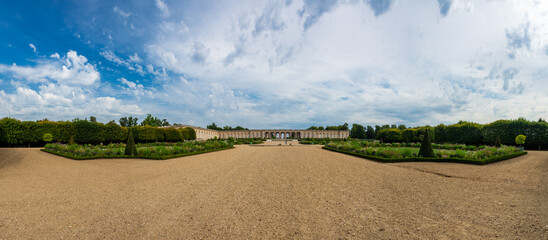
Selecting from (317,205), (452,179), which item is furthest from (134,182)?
(452,179)

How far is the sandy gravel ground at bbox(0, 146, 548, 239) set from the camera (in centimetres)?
461

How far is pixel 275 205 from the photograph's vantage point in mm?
5980

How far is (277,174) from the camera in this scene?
983cm

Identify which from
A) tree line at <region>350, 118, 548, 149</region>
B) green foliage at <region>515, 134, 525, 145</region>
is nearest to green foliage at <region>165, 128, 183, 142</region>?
tree line at <region>350, 118, 548, 149</region>

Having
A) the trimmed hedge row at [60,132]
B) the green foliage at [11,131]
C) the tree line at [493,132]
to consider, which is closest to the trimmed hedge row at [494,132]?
the tree line at [493,132]

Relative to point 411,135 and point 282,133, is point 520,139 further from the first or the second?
point 282,133

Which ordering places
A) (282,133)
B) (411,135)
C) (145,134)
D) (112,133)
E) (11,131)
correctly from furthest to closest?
(282,133) < (411,135) < (145,134) < (112,133) < (11,131)

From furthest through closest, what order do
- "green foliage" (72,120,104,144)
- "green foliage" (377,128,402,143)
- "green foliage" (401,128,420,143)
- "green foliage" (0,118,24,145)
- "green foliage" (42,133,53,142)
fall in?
"green foliage" (377,128,402,143), "green foliage" (401,128,420,143), "green foliage" (72,120,104,144), "green foliage" (42,133,53,142), "green foliage" (0,118,24,145)

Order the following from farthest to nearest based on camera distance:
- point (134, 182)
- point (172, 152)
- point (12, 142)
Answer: point (12, 142), point (172, 152), point (134, 182)

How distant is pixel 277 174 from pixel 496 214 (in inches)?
254

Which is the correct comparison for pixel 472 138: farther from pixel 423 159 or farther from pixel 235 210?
pixel 235 210

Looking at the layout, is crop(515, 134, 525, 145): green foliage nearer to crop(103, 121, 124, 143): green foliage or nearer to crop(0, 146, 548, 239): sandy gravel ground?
crop(0, 146, 548, 239): sandy gravel ground

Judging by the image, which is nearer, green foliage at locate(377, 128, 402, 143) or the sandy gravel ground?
the sandy gravel ground

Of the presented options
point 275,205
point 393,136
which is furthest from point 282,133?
point 275,205
